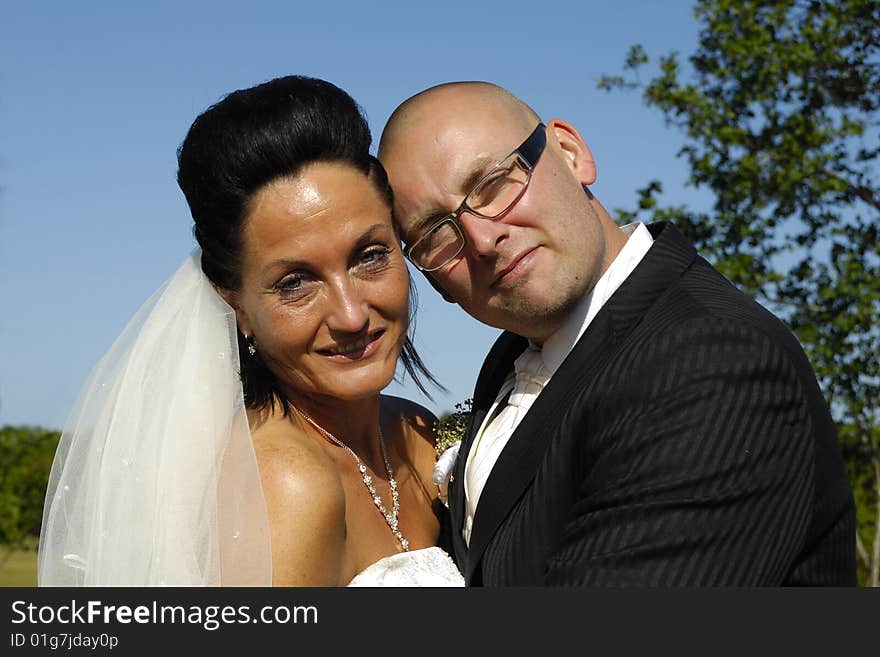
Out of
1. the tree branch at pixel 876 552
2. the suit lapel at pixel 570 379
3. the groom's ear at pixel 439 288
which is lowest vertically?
the suit lapel at pixel 570 379

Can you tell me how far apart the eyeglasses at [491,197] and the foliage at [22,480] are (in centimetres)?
1765

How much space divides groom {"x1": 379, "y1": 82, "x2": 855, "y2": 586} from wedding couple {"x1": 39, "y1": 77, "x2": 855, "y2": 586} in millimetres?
12

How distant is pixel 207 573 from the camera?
391 centimetres

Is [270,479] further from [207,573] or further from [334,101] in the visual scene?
[334,101]

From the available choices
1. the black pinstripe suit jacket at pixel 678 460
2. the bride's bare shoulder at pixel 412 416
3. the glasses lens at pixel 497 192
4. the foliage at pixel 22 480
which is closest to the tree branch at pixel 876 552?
the bride's bare shoulder at pixel 412 416

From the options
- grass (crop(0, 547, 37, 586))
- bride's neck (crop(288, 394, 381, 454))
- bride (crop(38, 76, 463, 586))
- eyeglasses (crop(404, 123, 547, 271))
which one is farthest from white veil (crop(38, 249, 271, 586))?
grass (crop(0, 547, 37, 586))

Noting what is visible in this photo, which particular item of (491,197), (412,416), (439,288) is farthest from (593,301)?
(412,416)

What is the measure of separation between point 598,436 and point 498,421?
1.02m

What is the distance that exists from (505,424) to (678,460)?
1.23m

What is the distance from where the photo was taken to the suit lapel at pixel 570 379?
366cm

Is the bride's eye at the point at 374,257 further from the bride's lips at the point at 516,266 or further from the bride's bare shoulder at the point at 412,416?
the bride's bare shoulder at the point at 412,416

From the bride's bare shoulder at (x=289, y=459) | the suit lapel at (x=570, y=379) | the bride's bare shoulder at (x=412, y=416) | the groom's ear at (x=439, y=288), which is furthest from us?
the bride's bare shoulder at (x=412, y=416)

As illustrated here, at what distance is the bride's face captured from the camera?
406 centimetres

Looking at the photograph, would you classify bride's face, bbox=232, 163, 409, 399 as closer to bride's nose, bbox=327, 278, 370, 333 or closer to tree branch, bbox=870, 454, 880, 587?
bride's nose, bbox=327, 278, 370, 333
